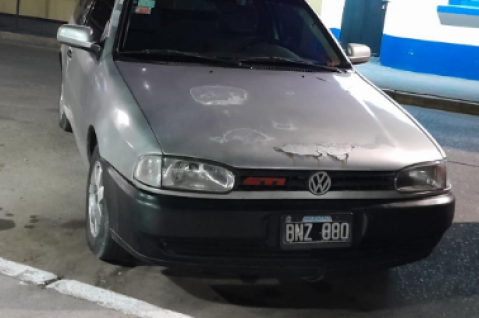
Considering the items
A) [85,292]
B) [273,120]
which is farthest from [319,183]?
[85,292]

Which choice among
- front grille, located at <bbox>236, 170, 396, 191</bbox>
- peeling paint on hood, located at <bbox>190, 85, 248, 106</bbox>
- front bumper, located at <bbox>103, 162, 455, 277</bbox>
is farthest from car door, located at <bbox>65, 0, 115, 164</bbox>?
front grille, located at <bbox>236, 170, 396, 191</bbox>

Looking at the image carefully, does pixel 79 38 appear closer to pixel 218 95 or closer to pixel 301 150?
pixel 218 95

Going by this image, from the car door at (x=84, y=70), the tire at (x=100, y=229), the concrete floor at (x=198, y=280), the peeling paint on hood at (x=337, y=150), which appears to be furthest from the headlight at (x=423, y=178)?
the car door at (x=84, y=70)

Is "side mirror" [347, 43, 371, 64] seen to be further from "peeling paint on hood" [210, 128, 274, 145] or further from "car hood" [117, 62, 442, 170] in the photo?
"peeling paint on hood" [210, 128, 274, 145]

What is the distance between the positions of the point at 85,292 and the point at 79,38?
1.67 m

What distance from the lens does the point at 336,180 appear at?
315cm

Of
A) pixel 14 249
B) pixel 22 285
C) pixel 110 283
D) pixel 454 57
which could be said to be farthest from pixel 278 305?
pixel 454 57

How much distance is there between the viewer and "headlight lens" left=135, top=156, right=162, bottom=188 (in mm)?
3031

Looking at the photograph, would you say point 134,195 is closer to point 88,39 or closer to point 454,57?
point 88,39

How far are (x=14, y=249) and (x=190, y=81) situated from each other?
4.47ft

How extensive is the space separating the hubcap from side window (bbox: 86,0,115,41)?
1.23 m

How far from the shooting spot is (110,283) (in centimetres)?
354

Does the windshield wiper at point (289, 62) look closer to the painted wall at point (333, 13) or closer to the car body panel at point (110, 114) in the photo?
the car body panel at point (110, 114)

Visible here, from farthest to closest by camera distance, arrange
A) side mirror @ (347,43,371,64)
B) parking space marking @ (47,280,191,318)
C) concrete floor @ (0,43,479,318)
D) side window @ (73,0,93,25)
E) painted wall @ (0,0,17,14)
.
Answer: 1. painted wall @ (0,0,17,14)
2. side window @ (73,0,93,25)
3. side mirror @ (347,43,371,64)
4. concrete floor @ (0,43,479,318)
5. parking space marking @ (47,280,191,318)
